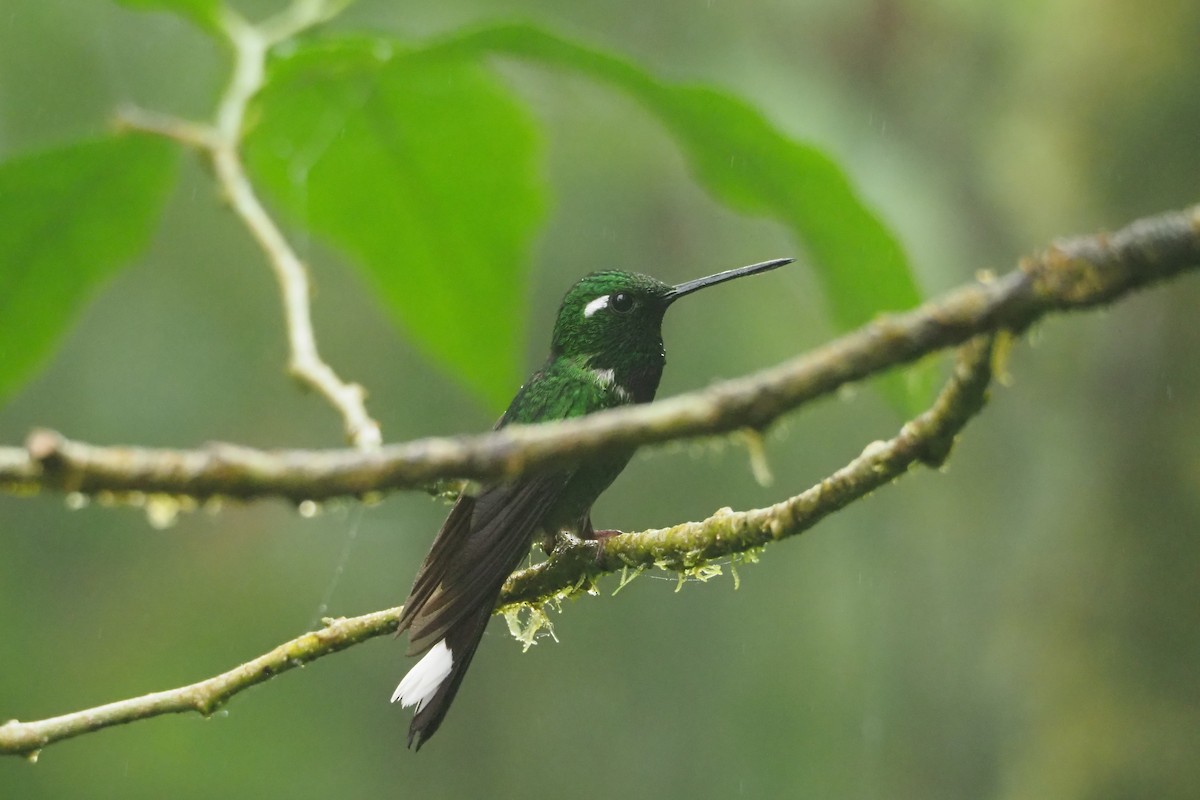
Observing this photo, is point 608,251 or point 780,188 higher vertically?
point 608,251

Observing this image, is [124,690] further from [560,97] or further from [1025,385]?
[1025,385]

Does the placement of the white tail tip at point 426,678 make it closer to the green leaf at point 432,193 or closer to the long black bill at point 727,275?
the green leaf at point 432,193

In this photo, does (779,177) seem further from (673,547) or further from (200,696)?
(200,696)

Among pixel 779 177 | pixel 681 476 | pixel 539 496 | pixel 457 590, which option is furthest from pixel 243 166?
pixel 681 476

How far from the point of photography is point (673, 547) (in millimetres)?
1419

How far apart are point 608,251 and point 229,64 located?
105 inches

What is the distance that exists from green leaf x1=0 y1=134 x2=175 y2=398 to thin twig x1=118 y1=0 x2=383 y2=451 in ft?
0.25

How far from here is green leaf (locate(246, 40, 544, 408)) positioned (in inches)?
74.6

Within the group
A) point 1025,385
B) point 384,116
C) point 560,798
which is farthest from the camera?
point 560,798

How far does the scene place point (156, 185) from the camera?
1918 mm

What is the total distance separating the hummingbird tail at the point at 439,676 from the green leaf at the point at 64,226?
745 mm

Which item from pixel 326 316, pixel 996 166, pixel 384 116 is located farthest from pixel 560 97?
pixel 384 116

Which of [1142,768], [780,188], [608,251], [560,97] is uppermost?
[560,97]

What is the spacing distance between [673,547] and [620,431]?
78 centimetres
